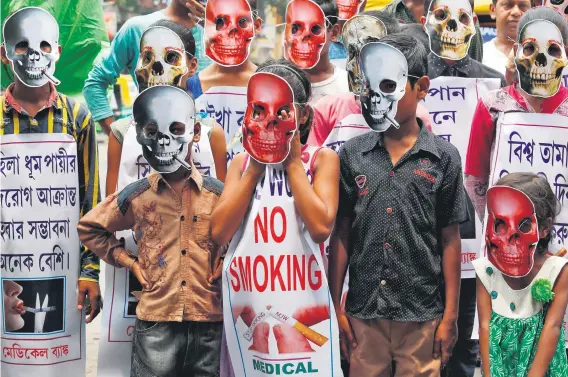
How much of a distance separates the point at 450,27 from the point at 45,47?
1941 millimetres

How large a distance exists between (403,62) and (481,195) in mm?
1140

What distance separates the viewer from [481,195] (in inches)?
232

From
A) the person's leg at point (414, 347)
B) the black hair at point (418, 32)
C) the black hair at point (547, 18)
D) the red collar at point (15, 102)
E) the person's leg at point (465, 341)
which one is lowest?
the person's leg at point (465, 341)

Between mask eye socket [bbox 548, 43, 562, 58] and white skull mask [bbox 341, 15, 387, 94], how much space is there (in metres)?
0.76

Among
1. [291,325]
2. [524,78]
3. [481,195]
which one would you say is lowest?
[291,325]

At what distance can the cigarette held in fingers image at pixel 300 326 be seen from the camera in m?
4.82

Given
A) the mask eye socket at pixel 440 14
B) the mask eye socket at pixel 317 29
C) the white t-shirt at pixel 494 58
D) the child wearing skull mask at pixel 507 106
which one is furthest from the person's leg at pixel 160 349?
the white t-shirt at pixel 494 58

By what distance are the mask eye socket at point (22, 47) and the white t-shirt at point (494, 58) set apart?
8.12ft

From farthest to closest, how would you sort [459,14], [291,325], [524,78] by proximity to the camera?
1. [459,14]
2. [524,78]
3. [291,325]

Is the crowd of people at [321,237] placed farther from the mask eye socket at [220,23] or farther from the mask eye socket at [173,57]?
the mask eye socket at [220,23]

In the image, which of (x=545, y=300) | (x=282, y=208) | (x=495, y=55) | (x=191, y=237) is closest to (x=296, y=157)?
(x=282, y=208)

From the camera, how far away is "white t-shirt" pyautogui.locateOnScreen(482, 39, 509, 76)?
6.76m

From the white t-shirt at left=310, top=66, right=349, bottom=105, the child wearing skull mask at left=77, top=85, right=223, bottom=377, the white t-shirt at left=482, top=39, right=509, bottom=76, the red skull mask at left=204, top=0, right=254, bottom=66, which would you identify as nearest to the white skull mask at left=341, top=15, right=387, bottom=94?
the white t-shirt at left=310, top=66, right=349, bottom=105

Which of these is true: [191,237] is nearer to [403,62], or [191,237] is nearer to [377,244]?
[377,244]
